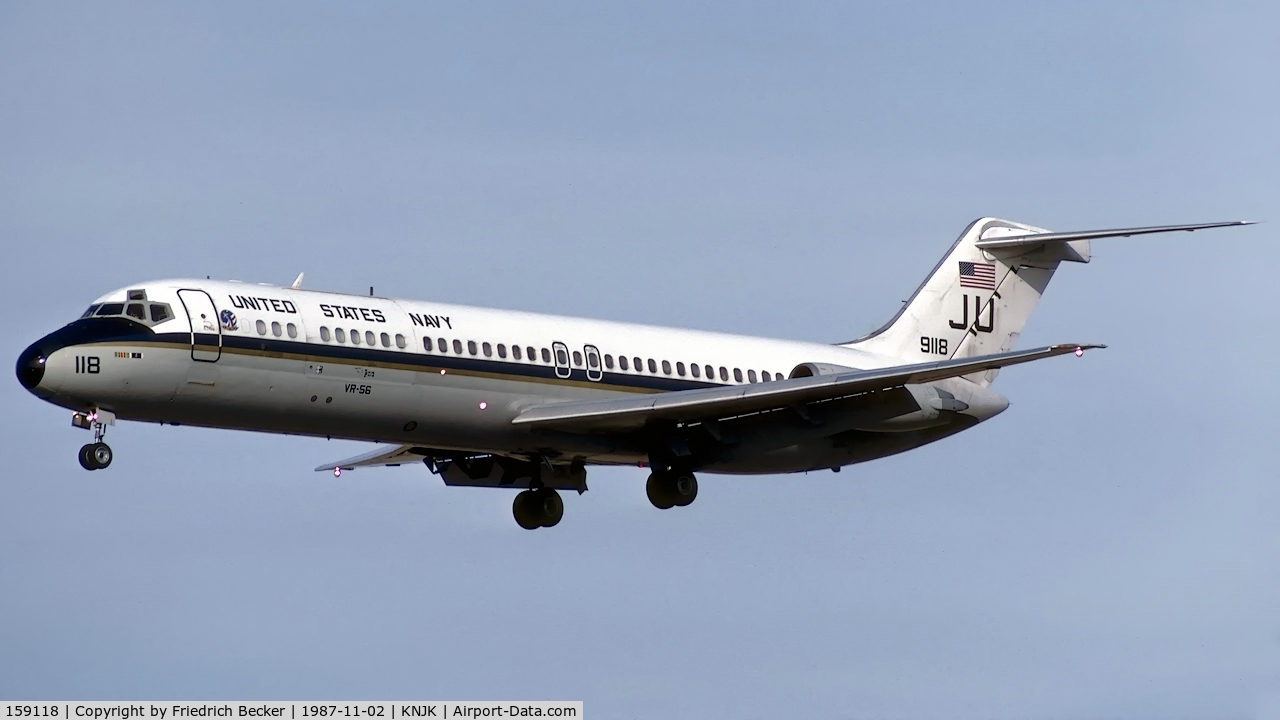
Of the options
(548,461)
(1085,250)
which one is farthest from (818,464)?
(1085,250)

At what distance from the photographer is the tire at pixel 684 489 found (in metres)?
40.3

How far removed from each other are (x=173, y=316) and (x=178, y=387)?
1180 mm

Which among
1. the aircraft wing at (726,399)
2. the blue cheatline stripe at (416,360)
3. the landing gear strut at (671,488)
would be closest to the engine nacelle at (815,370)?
the aircraft wing at (726,399)

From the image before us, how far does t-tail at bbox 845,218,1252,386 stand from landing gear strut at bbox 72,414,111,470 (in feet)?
55.5

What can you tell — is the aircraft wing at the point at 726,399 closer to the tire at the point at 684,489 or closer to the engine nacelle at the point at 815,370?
the tire at the point at 684,489

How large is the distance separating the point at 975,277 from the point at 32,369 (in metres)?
20.8

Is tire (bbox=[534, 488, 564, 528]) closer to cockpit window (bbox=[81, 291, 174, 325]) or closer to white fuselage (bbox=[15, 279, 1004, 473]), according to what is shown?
white fuselage (bbox=[15, 279, 1004, 473])

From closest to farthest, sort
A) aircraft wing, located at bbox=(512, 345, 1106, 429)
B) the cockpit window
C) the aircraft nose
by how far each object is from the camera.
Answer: the aircraft nose
the cockpit window
aircraft wing, located at bbox=(512, 345, 1106, 429)

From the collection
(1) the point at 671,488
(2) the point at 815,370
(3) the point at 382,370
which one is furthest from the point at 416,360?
(2) the point at 815,370

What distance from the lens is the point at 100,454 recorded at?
114 ft

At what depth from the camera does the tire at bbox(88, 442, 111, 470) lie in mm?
34625
